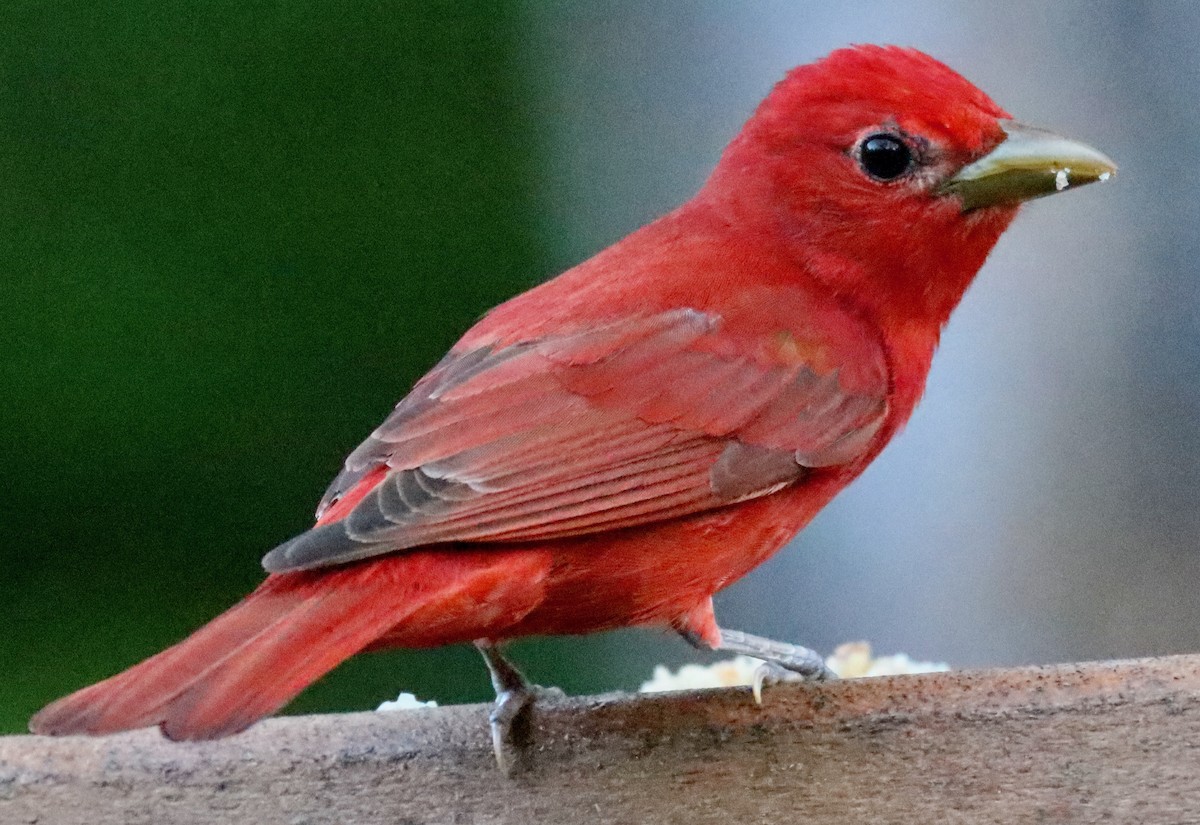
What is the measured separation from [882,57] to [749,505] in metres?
0.71

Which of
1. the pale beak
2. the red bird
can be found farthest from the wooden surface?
the pale beak

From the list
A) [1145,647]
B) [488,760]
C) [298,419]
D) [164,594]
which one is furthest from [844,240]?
[1145,647]

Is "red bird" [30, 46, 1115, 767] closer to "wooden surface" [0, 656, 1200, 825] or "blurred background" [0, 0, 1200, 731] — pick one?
"wooden surface" [0, 656, 1200, 825]

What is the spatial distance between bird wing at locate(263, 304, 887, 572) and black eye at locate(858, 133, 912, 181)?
267mm

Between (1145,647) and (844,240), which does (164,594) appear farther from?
(1145,647)

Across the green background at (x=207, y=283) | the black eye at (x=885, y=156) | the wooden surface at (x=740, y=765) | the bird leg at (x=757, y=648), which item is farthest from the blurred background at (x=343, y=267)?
the wooden surface at (x=740, y=765)

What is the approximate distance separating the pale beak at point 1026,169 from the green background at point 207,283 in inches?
55.1

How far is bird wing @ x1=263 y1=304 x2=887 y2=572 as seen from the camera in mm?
1896

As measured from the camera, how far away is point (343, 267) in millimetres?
3420

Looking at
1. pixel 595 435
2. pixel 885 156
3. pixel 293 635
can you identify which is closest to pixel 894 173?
pixel 885 156

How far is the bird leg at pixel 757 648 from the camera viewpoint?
7.18 ft

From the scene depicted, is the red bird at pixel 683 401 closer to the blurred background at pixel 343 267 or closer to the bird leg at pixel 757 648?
the bird leg at pixel 757 648

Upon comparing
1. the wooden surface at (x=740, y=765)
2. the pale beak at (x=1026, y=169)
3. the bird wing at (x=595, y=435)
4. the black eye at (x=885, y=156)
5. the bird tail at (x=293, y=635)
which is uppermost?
the black eye at (x=885, y=156)

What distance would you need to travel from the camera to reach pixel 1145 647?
12.9 feet
